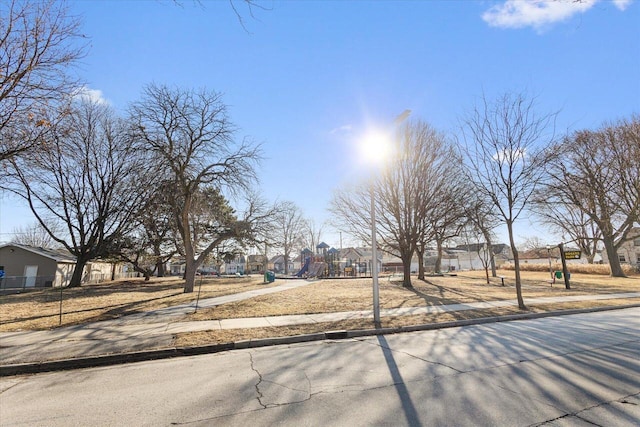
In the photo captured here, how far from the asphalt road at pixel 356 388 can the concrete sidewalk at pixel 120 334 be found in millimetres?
977

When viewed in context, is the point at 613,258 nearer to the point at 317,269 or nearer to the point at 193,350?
the point at 317,269

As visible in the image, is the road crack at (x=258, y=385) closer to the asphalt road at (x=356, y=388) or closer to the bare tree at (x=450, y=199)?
the asphalt road at (x=356, y=388)

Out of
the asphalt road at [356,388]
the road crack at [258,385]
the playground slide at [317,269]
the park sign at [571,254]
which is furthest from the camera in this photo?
the playground slide at [317,269]

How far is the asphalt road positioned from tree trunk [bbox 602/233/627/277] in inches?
1389

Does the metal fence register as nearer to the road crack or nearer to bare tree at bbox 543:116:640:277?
the road crack

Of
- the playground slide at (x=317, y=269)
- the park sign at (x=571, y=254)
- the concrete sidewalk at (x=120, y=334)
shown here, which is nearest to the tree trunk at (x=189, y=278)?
the concrete sidewalk at (x=120, y=334)

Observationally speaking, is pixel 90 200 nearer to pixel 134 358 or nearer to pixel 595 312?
pixel 134 358

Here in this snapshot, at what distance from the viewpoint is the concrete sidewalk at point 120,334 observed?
680 cm

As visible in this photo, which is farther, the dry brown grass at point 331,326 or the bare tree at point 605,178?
the bare tree at point 605,178

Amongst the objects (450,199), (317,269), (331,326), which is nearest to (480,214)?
(450,199)

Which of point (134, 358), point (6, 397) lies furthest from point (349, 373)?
point (6, 397)

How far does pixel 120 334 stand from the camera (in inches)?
333

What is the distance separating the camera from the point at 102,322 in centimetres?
1027

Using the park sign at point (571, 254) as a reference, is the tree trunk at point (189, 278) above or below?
below
